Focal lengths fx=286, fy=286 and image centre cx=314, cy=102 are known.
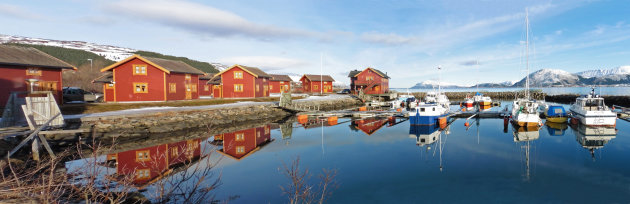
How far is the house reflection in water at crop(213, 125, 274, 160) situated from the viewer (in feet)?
65.1

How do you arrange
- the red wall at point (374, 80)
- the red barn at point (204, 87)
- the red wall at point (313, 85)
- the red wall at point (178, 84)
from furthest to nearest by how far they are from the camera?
the red wall at point (313, 85)
the red wall at point (374, 80)
the red barn at point (204, 87)
the red wall at point (178, 84)

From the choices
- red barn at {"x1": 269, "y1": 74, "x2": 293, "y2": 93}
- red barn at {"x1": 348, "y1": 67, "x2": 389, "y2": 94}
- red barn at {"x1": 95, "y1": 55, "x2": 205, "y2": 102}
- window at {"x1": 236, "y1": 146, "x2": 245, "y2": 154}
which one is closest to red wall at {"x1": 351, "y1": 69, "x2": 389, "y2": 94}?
red barn at {"x1": 348, "y1": 67, "x2": 389, "y2": 94}

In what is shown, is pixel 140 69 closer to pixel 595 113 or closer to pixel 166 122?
pixel 166 122

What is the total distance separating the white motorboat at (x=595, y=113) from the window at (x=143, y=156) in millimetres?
37651

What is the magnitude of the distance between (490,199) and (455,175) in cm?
305

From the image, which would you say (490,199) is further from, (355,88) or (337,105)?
(355,88)

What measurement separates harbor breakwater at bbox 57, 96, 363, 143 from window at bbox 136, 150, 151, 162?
9.42 feet

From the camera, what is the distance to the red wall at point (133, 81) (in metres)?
34.6

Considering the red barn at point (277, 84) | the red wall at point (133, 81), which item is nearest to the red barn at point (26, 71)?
the red wall at point (133, 81)

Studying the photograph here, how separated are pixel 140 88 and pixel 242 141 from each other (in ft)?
66.1

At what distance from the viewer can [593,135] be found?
→ 25094 millimetres

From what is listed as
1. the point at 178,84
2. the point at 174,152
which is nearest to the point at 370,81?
the point at 178,84

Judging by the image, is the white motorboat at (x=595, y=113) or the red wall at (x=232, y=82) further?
the red wall at (x=232, y=82)

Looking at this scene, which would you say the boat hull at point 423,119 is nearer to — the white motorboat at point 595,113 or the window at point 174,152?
the white motorboat at point 595,113
